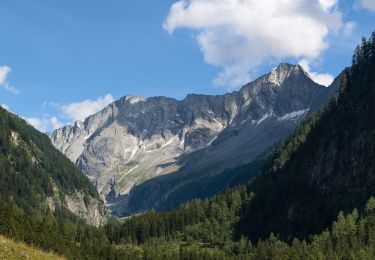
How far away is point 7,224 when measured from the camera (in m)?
90.0

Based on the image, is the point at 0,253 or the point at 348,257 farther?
the point at 348,257

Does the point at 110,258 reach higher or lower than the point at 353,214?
lower

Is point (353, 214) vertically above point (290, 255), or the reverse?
point (353, 214)

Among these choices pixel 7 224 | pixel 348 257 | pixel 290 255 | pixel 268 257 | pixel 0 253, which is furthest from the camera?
pixel 268 257

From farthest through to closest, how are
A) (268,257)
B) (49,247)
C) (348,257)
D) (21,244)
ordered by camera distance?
1. (268,257)
2. (348,257)
3. (49,247)
4. (21,244)

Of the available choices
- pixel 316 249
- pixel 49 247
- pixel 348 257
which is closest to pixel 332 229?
pixel 316 249

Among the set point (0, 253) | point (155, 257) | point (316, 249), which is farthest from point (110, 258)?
point (0, 253)

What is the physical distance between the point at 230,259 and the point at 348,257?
47.2m

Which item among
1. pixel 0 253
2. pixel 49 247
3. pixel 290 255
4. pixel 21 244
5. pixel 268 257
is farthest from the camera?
pixel 268 257

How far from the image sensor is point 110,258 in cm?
17888

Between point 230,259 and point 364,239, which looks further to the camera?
point 230,259

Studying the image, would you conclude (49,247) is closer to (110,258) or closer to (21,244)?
(21,244)

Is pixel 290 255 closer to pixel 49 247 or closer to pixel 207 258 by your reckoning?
pixel 207 258

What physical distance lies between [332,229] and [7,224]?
135 meters
